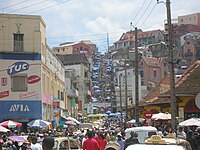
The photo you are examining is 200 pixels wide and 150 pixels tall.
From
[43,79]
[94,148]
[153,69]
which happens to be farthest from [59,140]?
[153,69]

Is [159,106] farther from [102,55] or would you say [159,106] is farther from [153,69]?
[102,55]

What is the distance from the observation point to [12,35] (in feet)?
130

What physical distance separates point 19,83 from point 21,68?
1.36 meters

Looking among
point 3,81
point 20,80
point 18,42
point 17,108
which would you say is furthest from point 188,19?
point 3,81

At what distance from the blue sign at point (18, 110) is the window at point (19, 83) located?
1.15m

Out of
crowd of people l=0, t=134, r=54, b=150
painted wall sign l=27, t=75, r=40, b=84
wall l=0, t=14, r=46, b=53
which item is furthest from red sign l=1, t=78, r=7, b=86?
crowd of people l=0, t=134, r=54, b=150

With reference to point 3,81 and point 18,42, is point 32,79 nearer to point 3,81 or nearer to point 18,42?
point 3,81

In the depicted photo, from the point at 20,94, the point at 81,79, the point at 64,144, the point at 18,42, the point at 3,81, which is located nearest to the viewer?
the point at 64,144

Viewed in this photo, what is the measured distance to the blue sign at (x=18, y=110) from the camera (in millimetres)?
39188

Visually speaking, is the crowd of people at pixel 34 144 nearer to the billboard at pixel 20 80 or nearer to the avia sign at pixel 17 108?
the avia sign at pixel 17 108

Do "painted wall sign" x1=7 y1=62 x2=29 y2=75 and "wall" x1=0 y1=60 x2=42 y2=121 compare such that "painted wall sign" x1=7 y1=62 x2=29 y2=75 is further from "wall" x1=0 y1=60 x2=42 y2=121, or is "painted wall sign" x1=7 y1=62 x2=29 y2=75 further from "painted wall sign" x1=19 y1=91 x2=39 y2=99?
"painted wall sign" x1=19 y1=91 x2=39 y2=99

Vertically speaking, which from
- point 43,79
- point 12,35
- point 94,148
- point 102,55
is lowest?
point 94,148

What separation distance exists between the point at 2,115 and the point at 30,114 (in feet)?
7.81

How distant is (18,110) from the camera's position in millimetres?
39406
